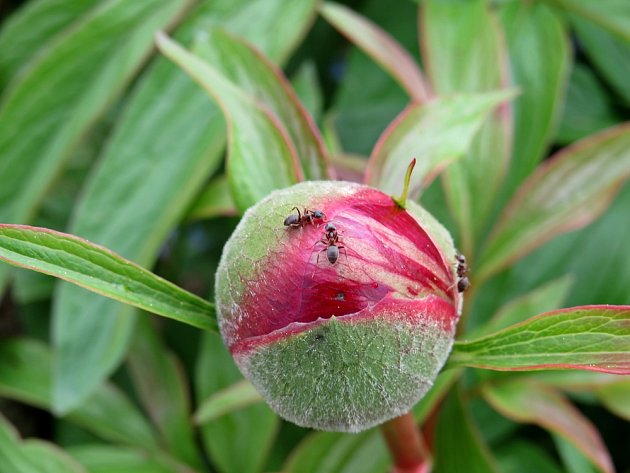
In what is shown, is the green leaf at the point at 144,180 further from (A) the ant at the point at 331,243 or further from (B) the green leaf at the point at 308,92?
(A) the ant at the point at 331,243

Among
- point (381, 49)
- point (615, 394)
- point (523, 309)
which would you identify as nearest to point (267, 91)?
point (381, 49)

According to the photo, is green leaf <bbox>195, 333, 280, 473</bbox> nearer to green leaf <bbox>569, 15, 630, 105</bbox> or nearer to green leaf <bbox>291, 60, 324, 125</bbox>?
green leaf <bbox>291, 60, 324, 125</bbox>

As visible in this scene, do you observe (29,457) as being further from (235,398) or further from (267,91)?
(267,91)

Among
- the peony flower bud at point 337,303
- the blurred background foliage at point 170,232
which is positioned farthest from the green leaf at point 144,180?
the peony flower bud at point 337,303

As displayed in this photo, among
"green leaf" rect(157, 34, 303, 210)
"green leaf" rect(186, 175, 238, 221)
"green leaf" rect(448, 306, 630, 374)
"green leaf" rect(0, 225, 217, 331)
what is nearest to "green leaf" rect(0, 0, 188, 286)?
"green leaf" rect(186, 175, 238, 221)

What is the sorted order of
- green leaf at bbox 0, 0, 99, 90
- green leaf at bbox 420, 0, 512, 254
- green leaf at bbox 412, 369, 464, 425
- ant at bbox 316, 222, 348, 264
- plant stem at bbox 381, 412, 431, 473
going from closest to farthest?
1. ant at bbox 316, 222, 348, 264
2. plant stem at bbox 381, 412, 431, 473
3. green leaf at bbox 412, 369, 464, 425
4. green leaf at bbox 420, 0, 512, 254
5. green leaf at bbox 0, 0, 99, 90

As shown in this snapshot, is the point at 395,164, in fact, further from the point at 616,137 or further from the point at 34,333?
the point at 34,333

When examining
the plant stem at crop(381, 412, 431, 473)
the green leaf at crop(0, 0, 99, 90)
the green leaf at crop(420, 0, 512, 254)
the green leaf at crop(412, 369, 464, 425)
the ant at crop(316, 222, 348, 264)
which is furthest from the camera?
the green leaf at crop(0, 0, 99, 90)
